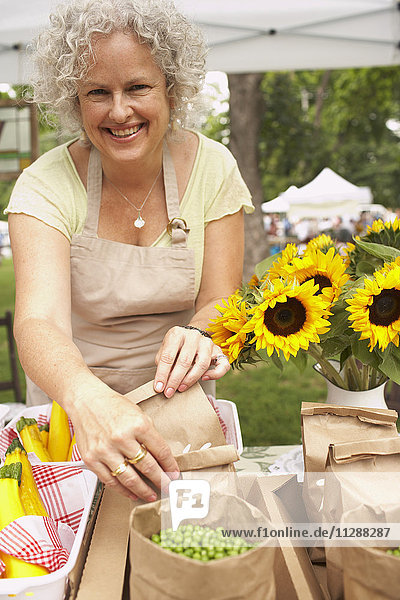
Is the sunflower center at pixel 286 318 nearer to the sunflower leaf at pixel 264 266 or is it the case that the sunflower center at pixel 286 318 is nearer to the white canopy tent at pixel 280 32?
the sunflower leaf at pixel 264 266

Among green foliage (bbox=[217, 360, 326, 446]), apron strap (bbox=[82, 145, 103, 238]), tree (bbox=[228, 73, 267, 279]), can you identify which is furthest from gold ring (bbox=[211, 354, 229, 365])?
tree (bbox=[228, 73, 267, 279])

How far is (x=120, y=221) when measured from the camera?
160cm

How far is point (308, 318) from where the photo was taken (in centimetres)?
106

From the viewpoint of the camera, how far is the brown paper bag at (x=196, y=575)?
641mm

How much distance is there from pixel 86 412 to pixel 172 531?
0.28 meters

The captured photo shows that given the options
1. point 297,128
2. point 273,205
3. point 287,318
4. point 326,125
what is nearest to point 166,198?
point 287,318

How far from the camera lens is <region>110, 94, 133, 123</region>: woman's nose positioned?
132 cm

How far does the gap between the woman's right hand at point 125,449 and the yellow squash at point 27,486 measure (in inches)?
5.8

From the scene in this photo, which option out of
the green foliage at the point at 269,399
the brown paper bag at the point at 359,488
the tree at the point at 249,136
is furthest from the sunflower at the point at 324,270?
the tree at the point at 249,136

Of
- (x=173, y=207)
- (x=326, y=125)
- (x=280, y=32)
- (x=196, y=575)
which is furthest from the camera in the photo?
(x=326, y=125)

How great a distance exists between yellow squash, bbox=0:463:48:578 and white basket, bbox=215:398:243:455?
18.6 inches

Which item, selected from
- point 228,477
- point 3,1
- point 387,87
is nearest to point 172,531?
point 228,477

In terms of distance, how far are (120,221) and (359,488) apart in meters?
1.01

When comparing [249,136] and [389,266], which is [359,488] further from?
[249,136]
